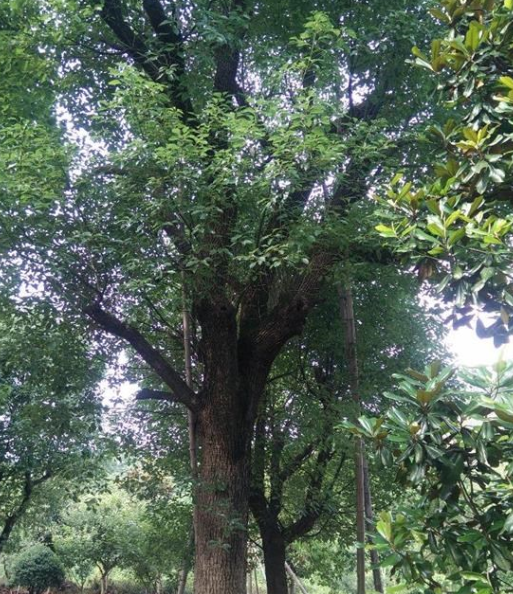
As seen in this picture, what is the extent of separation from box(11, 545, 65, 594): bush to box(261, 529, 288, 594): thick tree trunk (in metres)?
8.54

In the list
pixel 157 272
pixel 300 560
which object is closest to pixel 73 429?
pixel 157 272

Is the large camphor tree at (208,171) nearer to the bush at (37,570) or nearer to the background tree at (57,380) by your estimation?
the background tree at (57,380)

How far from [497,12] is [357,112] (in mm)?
2900

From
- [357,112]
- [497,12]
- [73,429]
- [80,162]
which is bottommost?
[73,429]

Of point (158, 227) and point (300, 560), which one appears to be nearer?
point (158, 227)

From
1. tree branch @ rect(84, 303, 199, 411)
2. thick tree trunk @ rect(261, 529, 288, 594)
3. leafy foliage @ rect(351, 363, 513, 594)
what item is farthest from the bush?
leafy foliage @ rect(351, 363, 513, 594)

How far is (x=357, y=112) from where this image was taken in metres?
4.94

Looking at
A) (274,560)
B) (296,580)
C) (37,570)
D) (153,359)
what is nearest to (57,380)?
(153,359)

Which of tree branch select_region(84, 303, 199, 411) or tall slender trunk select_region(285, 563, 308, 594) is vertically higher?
tree branch select_region(84, 303, 199, 411)

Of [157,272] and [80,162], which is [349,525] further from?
[80,162]

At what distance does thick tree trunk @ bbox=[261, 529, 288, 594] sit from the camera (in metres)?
7.64

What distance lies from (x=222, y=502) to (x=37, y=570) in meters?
12.1

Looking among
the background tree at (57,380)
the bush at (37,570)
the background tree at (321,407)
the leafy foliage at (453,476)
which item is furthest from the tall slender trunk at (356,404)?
the bush at (37,570)

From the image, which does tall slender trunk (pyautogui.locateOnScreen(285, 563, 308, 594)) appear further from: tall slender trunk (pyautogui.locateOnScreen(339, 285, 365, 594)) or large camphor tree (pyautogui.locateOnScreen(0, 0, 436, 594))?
large camphor tree (pyautogui.locateOnScreen(0, 0, 436, 594))
